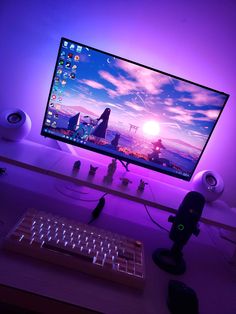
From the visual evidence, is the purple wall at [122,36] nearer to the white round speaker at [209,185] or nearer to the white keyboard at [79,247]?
the white round speaker at [209,185]

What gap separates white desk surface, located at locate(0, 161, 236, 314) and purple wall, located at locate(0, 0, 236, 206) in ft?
1.65

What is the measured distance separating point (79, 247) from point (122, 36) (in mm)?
998

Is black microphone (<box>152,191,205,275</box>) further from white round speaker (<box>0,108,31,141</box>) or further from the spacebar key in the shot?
white round speaker (<box>0,108,31,141</box>)

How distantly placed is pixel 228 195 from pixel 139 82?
860mm

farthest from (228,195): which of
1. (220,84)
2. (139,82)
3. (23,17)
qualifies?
(23,17)

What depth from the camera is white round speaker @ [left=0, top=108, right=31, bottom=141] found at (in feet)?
3.66

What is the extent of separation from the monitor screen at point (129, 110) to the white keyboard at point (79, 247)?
0.38 meters

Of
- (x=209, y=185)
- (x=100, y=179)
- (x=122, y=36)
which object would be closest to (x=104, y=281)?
(x=100, y=179)

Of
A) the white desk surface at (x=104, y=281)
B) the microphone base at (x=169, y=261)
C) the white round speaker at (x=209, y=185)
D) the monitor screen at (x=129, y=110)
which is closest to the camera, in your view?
the white desk surface at (x=104, y=281)

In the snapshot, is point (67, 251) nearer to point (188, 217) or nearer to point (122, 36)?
point (188, 217)

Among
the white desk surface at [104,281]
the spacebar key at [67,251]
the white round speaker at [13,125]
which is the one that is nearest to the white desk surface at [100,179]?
the white round speaker at [13,125]

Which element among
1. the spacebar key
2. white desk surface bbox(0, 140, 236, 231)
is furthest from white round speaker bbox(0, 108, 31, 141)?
the spacebar key

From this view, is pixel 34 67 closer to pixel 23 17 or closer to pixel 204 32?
pixel 23 17

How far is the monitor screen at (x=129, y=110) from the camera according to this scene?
1.05 meters
